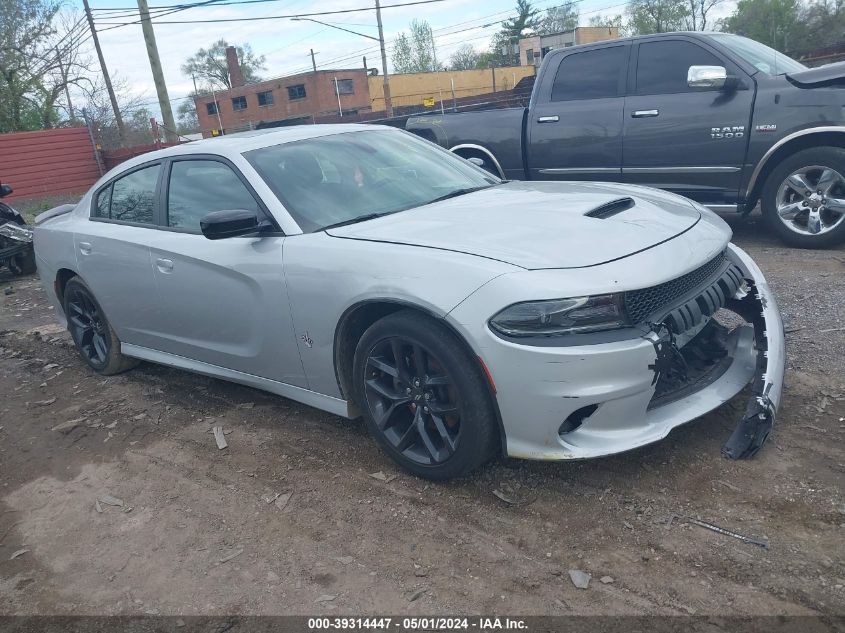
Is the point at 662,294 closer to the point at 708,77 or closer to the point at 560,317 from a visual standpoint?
the point at 560,317

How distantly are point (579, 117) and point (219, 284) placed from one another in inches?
186

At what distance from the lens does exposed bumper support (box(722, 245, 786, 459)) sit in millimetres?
2961

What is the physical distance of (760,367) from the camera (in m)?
3.12

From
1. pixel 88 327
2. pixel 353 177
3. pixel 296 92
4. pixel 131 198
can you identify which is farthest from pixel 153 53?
pixel 296 92

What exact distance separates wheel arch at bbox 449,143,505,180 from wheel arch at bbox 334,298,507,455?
4.78 m

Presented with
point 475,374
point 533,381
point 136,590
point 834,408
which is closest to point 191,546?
point 136,590

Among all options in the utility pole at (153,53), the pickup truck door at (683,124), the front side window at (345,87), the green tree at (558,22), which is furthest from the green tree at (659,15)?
the pickup truck door at (683,124)

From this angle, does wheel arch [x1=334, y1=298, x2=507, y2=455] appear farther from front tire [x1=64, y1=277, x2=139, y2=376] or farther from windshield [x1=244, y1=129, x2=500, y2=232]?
front tire [x1=64, y1=277, x2=139, y2=376]

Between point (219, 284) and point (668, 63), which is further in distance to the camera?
point (668, 63)

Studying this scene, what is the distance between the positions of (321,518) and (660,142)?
5.23 meters

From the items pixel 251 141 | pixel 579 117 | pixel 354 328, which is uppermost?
pixel 251 141

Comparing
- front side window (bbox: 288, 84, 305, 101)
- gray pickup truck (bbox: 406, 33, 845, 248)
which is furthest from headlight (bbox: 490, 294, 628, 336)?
front side window (bbox: 288, 84, 305, 101)

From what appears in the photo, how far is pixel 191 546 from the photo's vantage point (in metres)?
2.97

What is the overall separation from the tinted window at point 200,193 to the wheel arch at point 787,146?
15.5 ft
